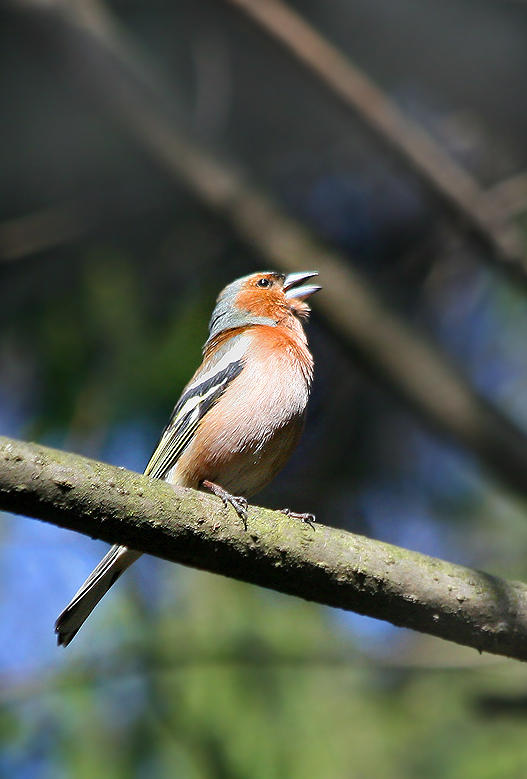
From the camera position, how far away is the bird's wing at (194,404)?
15.5ft

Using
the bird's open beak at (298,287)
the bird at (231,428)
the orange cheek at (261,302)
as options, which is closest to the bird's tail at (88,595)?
the bird at (231,428)

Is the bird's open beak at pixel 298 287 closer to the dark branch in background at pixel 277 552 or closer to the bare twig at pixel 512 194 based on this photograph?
the bare twig at pixel 512 194

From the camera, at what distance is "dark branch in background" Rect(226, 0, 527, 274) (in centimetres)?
575

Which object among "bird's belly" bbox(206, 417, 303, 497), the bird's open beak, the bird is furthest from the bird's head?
"bird's belly" bbox(206, 417, 303, 497)

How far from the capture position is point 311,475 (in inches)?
282

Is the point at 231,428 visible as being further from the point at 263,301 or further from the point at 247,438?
the point at 263,301

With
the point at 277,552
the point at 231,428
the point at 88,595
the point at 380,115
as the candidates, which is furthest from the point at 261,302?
the point at 277,552

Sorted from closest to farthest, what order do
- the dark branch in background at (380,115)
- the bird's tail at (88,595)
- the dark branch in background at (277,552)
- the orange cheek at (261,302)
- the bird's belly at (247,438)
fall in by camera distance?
the dark branch in background at (277,552) → the bird's tail at (88,595) → the bird's belly at (247,438) → the dark branch in background at (380,115) → the orange cheek at (261,302)

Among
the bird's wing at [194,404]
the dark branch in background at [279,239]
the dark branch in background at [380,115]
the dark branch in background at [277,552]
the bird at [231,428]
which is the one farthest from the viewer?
the dark branch in background at [380,115]

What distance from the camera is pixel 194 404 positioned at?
4.89m

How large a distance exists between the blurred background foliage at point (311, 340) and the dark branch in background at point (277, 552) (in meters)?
2.52

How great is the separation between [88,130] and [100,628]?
4.09m

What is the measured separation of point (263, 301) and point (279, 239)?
452 millimetres

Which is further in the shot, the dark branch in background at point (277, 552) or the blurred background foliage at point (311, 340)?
the blurred background foliage at point (311, 340)
